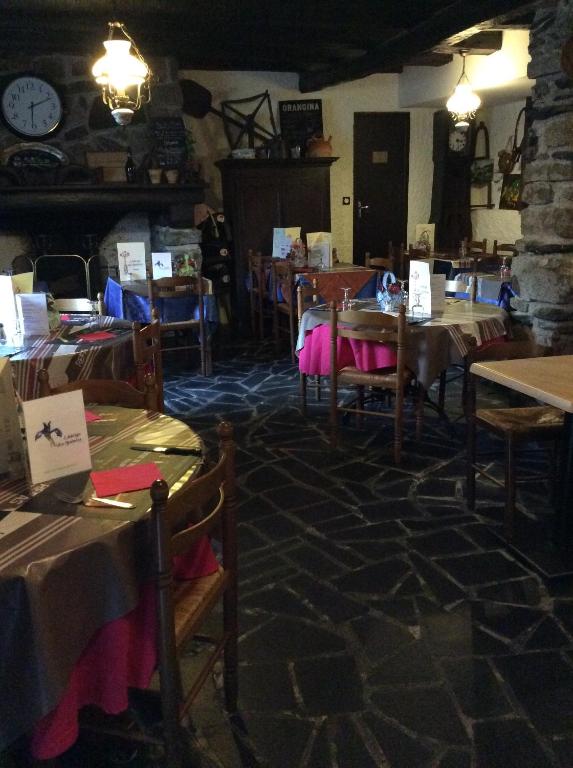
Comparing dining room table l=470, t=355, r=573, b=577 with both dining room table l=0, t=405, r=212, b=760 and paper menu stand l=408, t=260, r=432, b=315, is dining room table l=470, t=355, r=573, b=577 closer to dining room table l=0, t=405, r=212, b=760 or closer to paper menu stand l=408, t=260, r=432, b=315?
paper menu stand l=408, t=260, r=432, b=315

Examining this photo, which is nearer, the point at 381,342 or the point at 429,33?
the point at 381,342

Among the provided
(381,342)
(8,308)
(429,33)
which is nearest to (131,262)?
(8,308)

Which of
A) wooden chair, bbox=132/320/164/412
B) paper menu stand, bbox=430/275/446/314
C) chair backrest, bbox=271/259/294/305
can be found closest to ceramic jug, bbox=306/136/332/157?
chair backrest, bbox=271/259/294/305

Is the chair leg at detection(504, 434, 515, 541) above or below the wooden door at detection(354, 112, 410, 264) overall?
below

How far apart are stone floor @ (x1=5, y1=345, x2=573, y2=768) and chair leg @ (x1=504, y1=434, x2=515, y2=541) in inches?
3.9

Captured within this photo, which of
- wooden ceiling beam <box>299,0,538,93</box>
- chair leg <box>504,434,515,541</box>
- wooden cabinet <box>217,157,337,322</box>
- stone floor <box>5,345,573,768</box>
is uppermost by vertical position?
wooden ceiling beam <box>299,0,538,93</box>

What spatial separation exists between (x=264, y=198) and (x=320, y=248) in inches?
54.3

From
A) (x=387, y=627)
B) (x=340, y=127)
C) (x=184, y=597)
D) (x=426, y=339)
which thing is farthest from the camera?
(x=340, y=127)

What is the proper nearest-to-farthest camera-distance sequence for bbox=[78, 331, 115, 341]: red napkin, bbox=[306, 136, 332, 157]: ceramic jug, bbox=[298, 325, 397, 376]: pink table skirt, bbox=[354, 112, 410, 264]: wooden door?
bbox=[78, 331, 115, 341]: red napkin → bbox=[298, 325, 397, 376]: pink table skirt → bbox=[306, 136, 332, 157]: ceramic jug → bbox=[354, 112, 410, 264]: wooden door

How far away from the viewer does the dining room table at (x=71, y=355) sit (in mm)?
2930

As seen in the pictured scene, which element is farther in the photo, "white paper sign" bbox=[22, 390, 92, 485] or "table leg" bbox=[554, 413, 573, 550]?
"table leg" bbox=[554, 413, 573, 550]

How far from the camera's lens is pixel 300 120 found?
771cm

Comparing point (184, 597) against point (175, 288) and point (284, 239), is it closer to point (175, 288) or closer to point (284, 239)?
point (175, 288)

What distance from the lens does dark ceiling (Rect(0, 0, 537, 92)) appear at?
15.7ft
